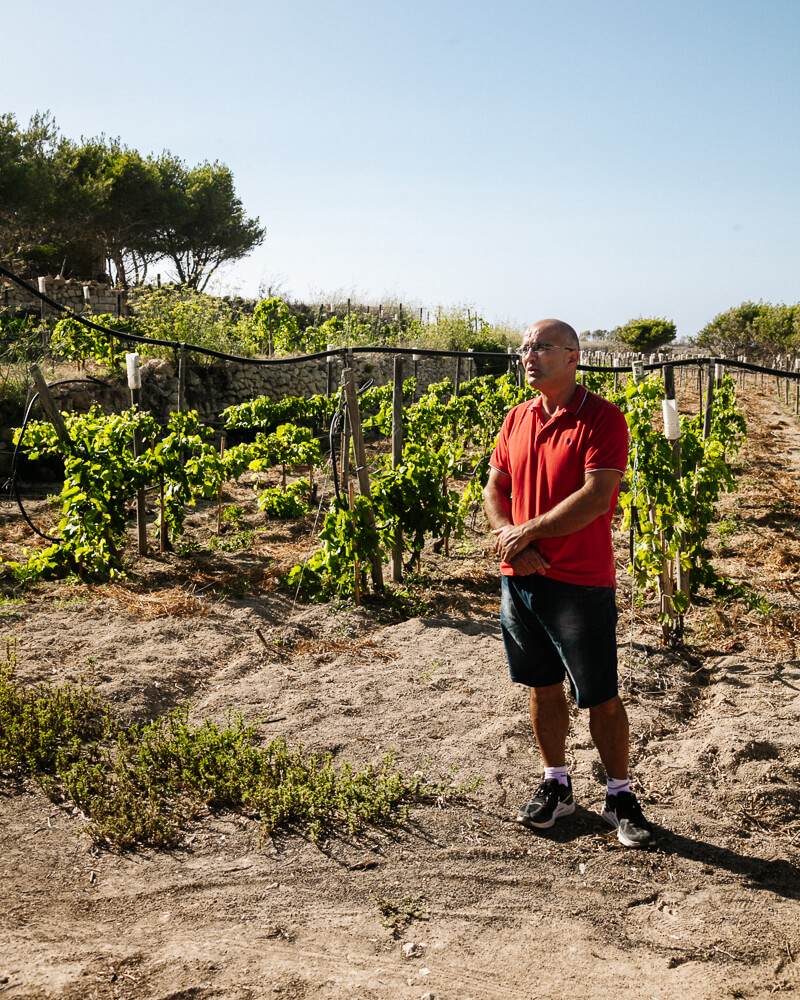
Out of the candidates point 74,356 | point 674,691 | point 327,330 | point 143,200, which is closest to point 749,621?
point 674,691

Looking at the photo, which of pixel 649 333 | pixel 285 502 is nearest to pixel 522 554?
pixel 285 502

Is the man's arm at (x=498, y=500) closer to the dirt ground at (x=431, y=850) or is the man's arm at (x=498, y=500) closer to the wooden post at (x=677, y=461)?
the dirt ground at (x=431, y=850)

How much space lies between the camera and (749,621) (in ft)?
14.9

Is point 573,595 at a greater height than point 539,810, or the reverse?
point 573,595

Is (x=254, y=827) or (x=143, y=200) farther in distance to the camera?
(x=143, y=200)

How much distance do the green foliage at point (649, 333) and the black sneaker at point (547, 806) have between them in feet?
182

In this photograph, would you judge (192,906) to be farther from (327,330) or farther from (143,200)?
(143,200)

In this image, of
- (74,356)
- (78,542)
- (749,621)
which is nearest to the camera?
(749,621)

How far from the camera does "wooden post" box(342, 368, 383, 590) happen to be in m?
4.90

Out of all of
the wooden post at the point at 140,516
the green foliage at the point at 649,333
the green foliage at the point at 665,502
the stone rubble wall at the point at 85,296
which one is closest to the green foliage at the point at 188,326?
the stone rubble wall at the point at 85,296

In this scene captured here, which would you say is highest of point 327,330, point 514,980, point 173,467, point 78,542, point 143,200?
point 143,200

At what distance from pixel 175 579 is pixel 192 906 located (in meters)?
3.36

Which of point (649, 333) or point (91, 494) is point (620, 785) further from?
point (649, 333)

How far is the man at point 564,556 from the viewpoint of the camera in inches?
95.6
